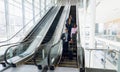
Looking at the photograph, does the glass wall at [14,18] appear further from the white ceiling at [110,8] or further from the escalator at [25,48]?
the white ceiling at [110,8]

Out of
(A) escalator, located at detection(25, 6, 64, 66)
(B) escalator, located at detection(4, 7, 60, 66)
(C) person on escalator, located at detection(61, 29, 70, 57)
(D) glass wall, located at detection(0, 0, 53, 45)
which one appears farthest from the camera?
(D) glass wall, located at detection(0, 0, 53, 45)

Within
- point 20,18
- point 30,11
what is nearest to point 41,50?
point 20,18

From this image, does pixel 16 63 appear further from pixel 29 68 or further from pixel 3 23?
pixel 3 23

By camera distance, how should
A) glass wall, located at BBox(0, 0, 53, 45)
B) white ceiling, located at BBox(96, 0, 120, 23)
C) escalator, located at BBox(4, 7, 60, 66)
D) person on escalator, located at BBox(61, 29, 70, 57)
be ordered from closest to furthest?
escalator, located at BBox(4, 7, 60, 66) < person on escalator, located at BBox(61, 29, 70, 57) < glass wall, located at BBox(0, 0, 53, 45) < white ceiling, located at BBox(96, 0, 120, 23)

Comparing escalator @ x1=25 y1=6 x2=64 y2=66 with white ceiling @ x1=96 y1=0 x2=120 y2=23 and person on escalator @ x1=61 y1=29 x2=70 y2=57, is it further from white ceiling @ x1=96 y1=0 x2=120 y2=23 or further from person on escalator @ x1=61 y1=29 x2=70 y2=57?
white ceiling @ x1=96 y1=0 x2=120 y2=23

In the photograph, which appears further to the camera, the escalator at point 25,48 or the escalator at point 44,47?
the escalator at point 25,48

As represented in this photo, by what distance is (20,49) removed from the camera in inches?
201

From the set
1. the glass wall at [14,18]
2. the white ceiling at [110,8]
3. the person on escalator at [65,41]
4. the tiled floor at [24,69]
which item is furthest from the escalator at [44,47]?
the white ceiling at [110,8]

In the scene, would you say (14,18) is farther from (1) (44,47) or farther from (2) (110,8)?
(2) (110,8)

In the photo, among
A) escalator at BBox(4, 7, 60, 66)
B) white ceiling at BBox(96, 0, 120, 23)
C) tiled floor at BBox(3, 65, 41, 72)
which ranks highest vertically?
white ceiling at BBox(96, 0, 120, 23)

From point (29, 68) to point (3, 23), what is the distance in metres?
3.50

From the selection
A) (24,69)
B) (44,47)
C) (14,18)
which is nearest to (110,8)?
(14,18)

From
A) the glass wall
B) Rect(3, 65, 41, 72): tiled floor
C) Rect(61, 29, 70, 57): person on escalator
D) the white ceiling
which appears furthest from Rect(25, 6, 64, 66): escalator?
the white ceiling

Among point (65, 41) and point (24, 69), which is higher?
point (65, 41)
